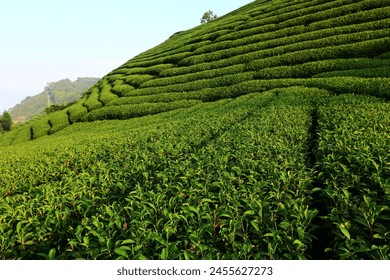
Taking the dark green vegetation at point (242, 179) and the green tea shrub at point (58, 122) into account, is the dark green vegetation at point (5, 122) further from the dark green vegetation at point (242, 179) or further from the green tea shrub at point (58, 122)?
the dark green vegetation at point (242, 179)

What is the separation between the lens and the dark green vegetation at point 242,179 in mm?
3963

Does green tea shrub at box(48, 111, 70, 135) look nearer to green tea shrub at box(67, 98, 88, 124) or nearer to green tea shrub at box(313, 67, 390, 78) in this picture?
green tea shrub at box(67, 98, 88, 124)

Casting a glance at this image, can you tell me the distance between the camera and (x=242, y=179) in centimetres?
601

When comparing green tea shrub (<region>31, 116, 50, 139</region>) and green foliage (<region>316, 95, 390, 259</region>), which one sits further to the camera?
green tea shrub (<region>31, 116, 50, 139</region>)

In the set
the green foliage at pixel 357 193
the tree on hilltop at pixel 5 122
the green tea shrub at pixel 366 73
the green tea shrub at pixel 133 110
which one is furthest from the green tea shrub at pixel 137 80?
the tree on hilltop at pixel 5 122

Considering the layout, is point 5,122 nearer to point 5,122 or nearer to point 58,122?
point 5,122

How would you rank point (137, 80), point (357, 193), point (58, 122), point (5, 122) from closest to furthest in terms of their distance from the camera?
point (357, 193)
point (58, 122)
point (137, 80)
point (5, 122)

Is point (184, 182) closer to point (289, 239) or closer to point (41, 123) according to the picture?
point (289, 239)

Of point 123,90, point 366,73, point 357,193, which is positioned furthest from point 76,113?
point 357,193

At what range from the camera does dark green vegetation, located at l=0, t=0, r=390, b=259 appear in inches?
156

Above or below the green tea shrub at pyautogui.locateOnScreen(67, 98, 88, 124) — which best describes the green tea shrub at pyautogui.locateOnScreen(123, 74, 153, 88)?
above

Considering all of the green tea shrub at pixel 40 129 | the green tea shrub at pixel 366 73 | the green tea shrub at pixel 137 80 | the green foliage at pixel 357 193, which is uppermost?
the green tea shrub at pixel 137 80

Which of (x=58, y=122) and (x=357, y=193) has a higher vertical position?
(x=58, y=122)

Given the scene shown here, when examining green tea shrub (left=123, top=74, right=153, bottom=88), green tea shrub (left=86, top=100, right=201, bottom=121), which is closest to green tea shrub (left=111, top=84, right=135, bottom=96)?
green tea shrub (left=123, top=74, right=153, bottom=88)
